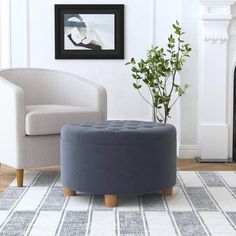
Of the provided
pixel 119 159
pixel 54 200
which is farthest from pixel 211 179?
pixel 54 200

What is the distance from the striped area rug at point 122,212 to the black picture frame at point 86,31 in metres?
1.74

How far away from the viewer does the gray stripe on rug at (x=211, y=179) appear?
3.69 meters

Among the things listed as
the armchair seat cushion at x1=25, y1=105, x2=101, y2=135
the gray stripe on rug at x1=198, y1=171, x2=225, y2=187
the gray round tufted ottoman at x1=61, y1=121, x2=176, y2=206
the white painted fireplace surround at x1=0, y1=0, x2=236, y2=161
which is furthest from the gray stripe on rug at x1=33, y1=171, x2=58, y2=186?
the white painted fireplace surround at x1=0, y1=0, x2=236, y2=161

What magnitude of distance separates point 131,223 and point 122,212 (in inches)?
9.0

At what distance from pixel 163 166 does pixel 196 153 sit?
205 cm

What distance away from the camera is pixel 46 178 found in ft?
12.8

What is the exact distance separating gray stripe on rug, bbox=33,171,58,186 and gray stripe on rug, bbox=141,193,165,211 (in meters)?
0.79

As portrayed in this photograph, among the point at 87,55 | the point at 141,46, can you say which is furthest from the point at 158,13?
the point at 87,55

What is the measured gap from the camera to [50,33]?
5.13 metres

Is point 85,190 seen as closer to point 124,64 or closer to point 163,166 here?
point 163,166

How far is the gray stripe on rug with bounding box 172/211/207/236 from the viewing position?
2.53 meters

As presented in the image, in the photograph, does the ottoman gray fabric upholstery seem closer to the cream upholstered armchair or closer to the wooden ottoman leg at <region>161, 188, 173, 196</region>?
the wooden ottoman leg at <region>161, 188, 173, 196</region>

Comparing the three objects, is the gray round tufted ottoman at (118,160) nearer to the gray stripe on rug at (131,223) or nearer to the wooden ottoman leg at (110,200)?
the wooden ottoman leg at (110,200)

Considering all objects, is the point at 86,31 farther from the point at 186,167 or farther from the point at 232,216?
the point at 232,216
